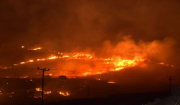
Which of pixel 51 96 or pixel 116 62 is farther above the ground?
pixel 116 62

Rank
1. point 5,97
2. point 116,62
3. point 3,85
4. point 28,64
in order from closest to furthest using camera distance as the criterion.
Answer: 1. point 5,97
2. point 3,85
3. point 116,62
4. point 28,64

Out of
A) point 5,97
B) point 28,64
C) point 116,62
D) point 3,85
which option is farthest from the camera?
point 28,64

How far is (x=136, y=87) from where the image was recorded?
5020 inches

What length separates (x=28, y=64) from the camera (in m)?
137

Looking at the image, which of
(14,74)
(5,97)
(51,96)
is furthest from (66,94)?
(14,74)

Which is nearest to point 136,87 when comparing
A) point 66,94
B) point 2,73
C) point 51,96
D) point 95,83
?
point 95,83

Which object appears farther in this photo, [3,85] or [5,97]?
[3,85]

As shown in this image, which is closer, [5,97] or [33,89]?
[5,97]

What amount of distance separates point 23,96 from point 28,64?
45039 millimetres

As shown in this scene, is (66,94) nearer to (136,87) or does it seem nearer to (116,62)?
(116,62)

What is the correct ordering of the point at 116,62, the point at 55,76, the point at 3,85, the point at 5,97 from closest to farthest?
the point at 5,97 < the point at 3,85 < the point at 116,62 < the point at 55,76

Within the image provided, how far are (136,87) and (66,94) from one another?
4241 cm

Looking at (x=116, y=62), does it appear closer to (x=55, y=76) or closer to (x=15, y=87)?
(x=55, y=76)

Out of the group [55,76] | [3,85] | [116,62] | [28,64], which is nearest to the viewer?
[3,85]
